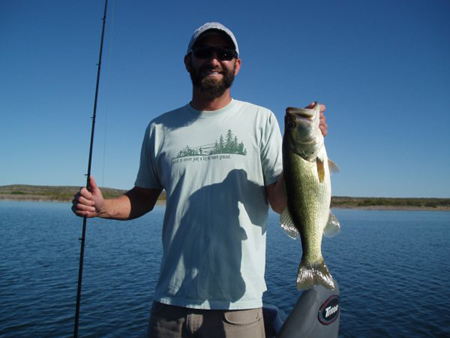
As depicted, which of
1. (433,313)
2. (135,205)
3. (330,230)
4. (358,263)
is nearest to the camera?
(330,230)

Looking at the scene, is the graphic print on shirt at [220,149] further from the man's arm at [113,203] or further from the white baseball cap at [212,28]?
the white baseball cap at [212,28]

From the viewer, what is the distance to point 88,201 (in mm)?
2793

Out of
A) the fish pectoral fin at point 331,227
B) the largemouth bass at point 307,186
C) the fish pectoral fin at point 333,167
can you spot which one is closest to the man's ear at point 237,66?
the largemouth bass at point 307,186

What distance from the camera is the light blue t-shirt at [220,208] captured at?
2607 millimetres

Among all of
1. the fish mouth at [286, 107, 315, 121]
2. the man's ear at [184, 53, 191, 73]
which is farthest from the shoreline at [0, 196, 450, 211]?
the fish mouth at [286, 107, 315, 121]

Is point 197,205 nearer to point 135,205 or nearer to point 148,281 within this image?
point 135,205

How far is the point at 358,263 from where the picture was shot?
17297mm

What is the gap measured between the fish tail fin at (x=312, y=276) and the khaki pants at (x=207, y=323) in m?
0.41

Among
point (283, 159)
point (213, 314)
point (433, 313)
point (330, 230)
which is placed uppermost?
point (283, 159)

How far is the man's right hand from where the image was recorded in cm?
276

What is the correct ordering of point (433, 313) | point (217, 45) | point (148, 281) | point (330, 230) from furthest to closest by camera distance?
point (148, 281) → point (433, 313) → point (217, 45) → point (330, 230)

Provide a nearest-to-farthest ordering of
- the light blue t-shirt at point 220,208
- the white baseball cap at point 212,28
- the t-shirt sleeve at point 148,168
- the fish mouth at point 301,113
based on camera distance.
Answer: the fish mouth at point 301,113, the light blue t-shirt at point 220,208, the white baseball cap at point 212,28, the t-shirt sleeve at point 148,168

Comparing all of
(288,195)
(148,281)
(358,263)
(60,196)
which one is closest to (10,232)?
(148,281)

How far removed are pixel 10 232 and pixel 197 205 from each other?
25593 millimetres
